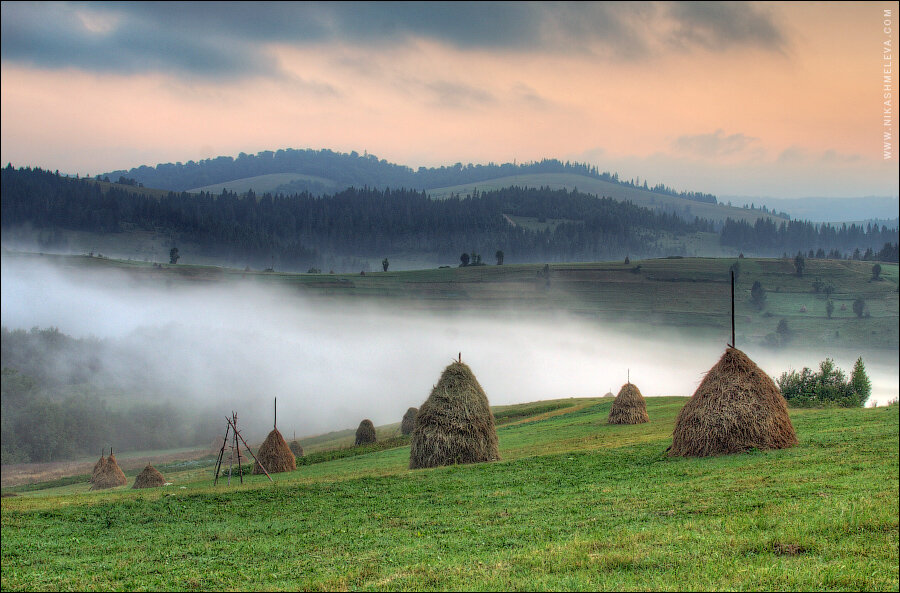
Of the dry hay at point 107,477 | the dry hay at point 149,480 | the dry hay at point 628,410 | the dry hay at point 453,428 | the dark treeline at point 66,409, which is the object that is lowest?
the dark treeline at point 66,409

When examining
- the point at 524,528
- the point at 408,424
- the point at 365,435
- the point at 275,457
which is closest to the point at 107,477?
the point at 275,457

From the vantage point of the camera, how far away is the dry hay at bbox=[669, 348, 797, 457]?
28.5m

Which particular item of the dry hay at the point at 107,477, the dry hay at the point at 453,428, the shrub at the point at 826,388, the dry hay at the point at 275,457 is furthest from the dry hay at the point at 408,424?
the dry hay at the point at 453,428

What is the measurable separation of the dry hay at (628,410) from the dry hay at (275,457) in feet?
83.7

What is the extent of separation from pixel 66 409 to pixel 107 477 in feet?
→ 257

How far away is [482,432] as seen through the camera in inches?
1401

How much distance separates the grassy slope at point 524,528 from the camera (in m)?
13.2

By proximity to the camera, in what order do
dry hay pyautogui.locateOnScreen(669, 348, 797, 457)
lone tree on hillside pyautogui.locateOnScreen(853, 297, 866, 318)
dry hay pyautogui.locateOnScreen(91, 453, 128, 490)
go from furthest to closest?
lone tree on hillside pyautogui.locateOnScreen(853, 297, 866, 318), dry hay pyautogui.locateOnScreen(91, 453, 128, 490), dry hay pyautogui.locateOnScreen(669, 348, 797, 457)

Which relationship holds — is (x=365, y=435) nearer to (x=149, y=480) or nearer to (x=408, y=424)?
(x=408, y=424)

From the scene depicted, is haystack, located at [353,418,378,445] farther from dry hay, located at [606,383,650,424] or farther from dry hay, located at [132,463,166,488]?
dry hay, located at [606,383,650,424]

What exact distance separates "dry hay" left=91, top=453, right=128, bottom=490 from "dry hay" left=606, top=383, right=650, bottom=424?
42.3m

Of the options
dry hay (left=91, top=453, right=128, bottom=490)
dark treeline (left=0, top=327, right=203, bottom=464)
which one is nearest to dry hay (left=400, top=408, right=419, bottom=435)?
dry hay (left=91, top=453, right=128, bottom=490)

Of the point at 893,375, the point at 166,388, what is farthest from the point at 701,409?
the point at 893,375

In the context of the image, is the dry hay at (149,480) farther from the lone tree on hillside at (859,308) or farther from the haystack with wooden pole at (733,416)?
the lone tree on hillside at (859,308)
